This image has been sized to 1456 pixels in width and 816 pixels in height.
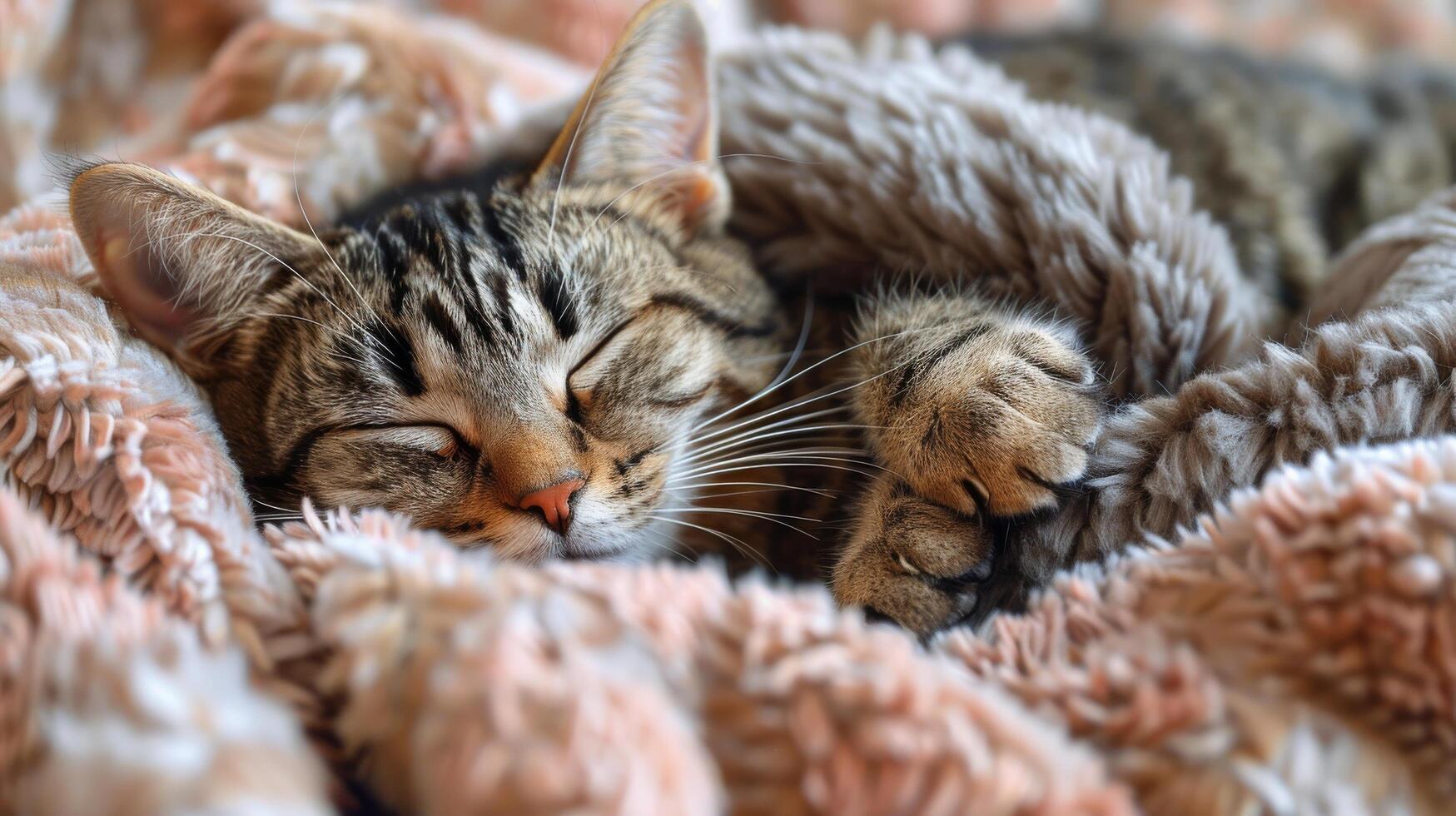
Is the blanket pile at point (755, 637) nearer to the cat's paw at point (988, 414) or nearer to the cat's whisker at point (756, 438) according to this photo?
the cat's paw at point (988, 414)

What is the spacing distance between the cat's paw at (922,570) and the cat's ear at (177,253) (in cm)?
57

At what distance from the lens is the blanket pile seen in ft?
1.36

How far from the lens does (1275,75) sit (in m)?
1.44

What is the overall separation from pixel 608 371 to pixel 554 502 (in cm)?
16

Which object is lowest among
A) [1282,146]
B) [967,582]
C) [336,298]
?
[967,582]

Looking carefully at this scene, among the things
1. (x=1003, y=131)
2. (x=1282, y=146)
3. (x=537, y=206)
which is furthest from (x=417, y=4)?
(x=1282, y=146)

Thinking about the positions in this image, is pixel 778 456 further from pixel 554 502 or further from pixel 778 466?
pixel 554 502

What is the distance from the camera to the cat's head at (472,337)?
0.77 meters

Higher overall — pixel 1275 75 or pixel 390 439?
pixel 1275 75

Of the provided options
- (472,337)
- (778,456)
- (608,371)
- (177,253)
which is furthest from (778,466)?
(177,253)

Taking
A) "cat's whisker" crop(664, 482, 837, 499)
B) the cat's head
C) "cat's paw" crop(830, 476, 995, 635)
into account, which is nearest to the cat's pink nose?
the cat's head

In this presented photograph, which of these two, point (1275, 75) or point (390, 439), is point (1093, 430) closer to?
point (390, 439)

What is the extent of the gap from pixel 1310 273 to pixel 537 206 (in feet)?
3.00

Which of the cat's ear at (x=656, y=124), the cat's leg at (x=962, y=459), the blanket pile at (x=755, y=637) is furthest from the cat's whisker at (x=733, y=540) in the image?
the cat's ear at (x=656, y=124)
